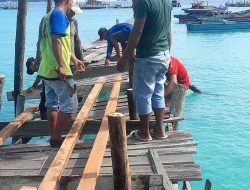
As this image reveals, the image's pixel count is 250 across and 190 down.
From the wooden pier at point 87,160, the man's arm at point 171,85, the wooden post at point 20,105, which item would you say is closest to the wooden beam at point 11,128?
the wooden pier at point 87,160

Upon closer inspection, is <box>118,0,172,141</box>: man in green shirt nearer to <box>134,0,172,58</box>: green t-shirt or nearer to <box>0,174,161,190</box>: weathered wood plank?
<box>134,0,172,58</box>: green t-shirt

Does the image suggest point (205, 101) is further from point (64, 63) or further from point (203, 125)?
point (64, 63)

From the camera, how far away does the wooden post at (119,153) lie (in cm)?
330

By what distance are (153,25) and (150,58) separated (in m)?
0.38

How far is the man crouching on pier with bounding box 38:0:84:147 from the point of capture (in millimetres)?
4496

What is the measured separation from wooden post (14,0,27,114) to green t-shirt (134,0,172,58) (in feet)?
17.0

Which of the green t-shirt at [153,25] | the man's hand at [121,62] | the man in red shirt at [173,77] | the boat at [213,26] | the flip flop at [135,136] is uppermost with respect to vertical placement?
the boat at [213,26]

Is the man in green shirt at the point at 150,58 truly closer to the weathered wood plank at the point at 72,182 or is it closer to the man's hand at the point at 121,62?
A: the man's hand at the point at 121,62

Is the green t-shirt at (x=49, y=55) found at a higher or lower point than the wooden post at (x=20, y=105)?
higher

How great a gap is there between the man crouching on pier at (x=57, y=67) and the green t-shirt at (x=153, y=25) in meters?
0.82

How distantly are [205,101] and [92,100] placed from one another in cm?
846

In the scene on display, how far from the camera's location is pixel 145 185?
3.61 metres

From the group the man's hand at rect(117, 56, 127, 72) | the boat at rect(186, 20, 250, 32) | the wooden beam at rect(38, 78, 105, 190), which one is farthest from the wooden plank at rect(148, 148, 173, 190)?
the boat at rect(186, 20, 250, 32)

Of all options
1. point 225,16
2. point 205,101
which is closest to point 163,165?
point 205,101
